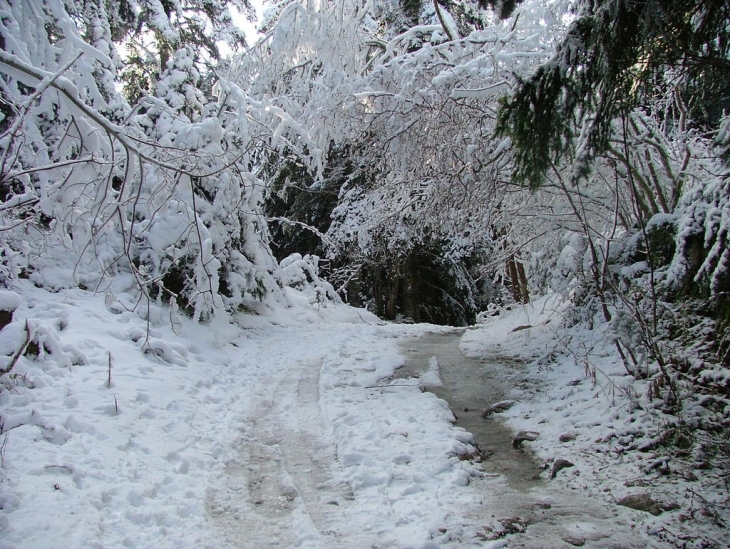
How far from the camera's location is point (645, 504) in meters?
3.52

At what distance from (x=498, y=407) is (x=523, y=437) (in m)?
0.98

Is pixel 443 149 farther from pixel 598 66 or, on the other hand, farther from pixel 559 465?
pixel 559 465

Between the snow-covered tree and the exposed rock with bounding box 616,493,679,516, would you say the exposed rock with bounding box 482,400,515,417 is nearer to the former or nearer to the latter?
the exposed rock with bounding box 616,493,679,516

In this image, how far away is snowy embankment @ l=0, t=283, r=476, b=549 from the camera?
324 cm

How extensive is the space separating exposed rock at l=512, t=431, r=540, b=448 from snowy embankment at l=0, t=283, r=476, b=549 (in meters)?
0.59

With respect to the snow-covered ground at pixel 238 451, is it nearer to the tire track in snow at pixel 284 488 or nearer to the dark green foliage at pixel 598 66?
the tire track in snow at pixel 284 488

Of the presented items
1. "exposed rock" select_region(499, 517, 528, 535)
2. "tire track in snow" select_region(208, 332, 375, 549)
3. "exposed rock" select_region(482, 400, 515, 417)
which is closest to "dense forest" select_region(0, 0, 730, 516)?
"exposed rock" select_region(482, 400, 515, 417)

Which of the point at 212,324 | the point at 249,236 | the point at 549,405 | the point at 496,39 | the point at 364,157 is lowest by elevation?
the point at 549,405

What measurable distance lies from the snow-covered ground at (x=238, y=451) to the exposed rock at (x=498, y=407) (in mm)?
129

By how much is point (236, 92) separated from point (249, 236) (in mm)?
3391

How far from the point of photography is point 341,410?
5.83 m

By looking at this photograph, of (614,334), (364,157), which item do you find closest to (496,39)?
(364,157)

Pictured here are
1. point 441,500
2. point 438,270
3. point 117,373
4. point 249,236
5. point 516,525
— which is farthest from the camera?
point 438,270

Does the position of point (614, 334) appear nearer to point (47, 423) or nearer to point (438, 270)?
point (47, 423)
